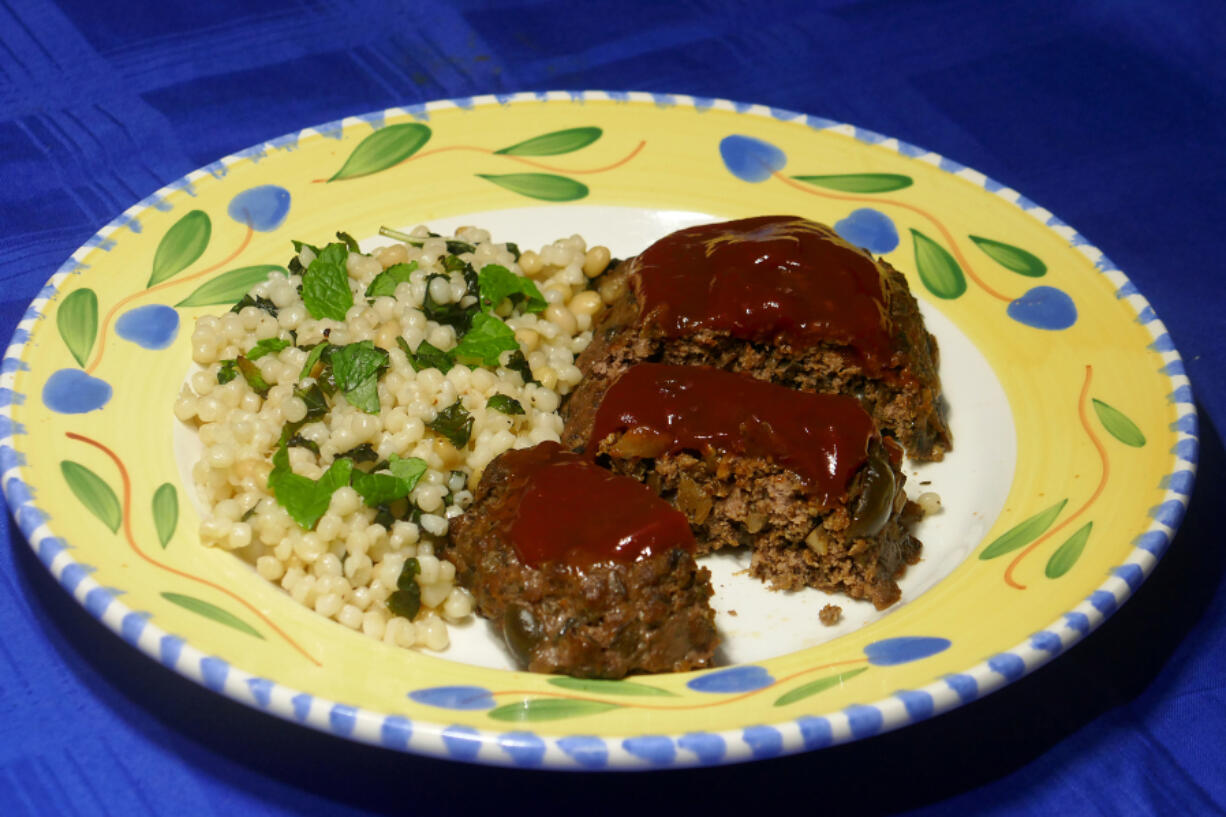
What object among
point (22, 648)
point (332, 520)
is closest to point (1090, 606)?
point (332, 520)

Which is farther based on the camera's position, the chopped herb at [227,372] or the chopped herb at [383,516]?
the chopped herb at [227,372]

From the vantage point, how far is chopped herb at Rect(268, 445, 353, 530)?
215 inches

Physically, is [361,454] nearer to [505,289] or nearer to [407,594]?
[407,594]

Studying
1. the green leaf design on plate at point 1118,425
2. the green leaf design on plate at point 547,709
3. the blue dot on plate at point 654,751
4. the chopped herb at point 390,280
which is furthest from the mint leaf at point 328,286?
the green leaf design on plate at point 1118,425

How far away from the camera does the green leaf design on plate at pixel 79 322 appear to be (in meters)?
6.04

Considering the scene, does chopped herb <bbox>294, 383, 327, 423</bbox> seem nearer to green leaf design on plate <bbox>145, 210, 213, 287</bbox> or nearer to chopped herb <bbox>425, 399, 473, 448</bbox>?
chopped herb <bbox>425, 399, 473, 448</bbox>

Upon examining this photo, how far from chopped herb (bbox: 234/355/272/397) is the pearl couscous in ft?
0.04

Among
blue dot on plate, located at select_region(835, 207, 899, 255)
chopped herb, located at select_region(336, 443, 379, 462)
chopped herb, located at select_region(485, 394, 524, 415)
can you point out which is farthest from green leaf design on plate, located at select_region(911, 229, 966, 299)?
chopped herb, located at select_region(336, 443, 379, 462)

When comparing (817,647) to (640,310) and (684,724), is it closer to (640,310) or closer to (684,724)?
(684,724)

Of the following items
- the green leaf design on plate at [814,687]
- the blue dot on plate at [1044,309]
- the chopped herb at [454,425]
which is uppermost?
the blue dot on plate at [1044,309]

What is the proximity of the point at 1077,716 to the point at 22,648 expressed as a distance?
182 inches

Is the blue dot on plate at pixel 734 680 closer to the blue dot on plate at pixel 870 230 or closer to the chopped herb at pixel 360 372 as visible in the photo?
the chopped herb at pixel 360 372

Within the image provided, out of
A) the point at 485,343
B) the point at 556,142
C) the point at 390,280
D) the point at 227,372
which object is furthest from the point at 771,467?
the point at 556,142

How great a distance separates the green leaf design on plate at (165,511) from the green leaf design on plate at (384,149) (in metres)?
2.47
